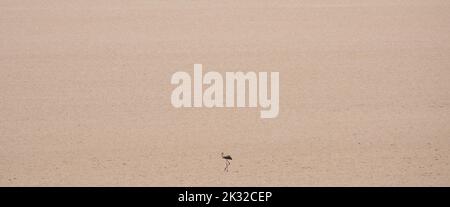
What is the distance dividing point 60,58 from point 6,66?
2.59 feet

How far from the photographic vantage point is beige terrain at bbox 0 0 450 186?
5254 mm

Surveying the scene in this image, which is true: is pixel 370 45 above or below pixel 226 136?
above

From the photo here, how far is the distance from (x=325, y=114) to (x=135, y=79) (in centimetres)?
270

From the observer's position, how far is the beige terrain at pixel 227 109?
5254 millimetres

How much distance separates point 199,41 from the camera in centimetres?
938

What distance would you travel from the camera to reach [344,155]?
5453 millimetres

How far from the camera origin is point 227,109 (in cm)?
654

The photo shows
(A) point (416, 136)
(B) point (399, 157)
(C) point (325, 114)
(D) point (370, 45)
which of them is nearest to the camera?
(B) point (399, 157)

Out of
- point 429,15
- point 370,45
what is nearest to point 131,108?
point 370,45

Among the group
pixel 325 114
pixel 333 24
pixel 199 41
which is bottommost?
pixel 325 114

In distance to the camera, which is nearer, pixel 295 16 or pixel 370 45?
pixel 370 45

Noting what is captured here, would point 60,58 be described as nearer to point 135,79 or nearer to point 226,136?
point 135,79

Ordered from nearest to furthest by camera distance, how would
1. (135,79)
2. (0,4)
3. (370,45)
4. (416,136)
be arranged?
(416,136)
(135,79)
(370,45)
(0,4)

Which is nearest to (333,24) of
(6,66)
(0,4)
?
(6,66)
